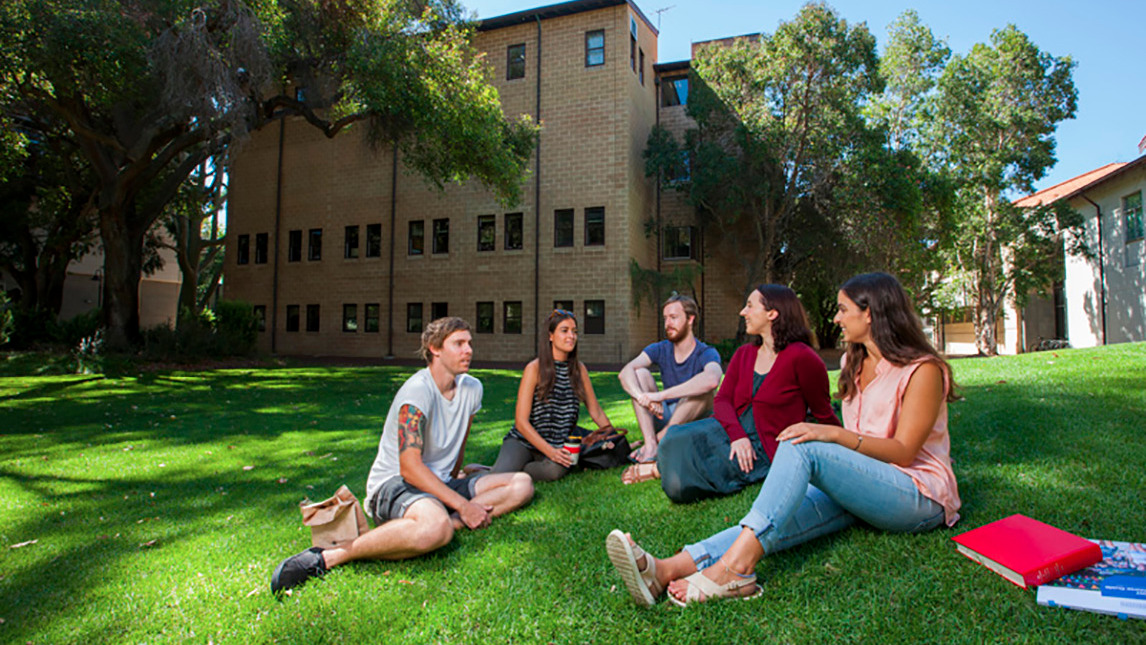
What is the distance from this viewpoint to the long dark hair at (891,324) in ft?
9.87

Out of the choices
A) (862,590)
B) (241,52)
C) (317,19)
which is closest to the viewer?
(862,590)

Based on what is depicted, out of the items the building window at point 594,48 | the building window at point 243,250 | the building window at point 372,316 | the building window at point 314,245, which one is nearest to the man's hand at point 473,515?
the building window at point 594,48

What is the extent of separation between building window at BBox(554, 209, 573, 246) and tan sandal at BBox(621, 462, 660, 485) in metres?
20.9

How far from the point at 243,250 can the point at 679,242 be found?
21.4m

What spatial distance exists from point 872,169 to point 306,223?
24.3 meters

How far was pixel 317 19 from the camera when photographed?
1583cm

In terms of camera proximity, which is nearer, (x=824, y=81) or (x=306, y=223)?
(x=824, y=81)

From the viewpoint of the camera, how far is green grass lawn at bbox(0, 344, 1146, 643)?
8.61ft

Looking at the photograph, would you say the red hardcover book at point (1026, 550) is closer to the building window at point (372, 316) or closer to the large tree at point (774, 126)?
the large tree at point (774, 126)

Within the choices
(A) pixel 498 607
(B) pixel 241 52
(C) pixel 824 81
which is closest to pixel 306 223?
(B) pixel 241 52

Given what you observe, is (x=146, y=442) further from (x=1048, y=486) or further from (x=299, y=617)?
(x=1048, y=486)

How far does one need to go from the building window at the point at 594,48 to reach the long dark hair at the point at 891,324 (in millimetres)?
23720

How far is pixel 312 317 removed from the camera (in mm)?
29844

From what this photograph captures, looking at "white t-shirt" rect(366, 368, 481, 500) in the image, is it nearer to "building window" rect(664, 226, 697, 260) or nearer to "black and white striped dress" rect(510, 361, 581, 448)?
"black and white striped dress" rect(510, 361, 581, 448)
